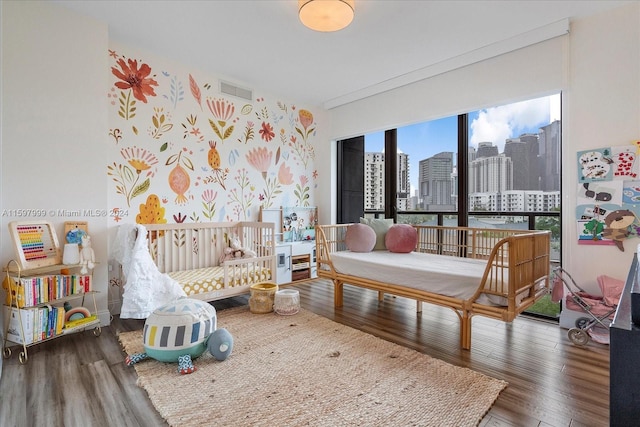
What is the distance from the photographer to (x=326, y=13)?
2.25 metres

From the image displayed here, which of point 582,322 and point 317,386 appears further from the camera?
point 582,322

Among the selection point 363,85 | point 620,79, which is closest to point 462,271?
point 620,79

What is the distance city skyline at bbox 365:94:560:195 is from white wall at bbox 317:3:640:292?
234mm

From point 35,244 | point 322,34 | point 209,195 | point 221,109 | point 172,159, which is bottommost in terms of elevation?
point 35,244

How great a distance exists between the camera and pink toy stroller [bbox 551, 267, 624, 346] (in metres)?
2.29

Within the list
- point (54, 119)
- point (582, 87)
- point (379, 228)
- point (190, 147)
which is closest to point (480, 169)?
point (582, 87)

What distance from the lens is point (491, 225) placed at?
3348 millimetres

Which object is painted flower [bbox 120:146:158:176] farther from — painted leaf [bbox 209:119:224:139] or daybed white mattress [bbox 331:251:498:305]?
daybed white mattress [bbox 331:251:498:305]

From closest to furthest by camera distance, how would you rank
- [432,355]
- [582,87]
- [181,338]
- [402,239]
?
[181,338]
[432,355]
[582,87]
[402,239]

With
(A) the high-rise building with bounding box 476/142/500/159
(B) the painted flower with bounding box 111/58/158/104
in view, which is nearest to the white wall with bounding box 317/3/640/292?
(A) the high-rise building with bounding box 476/142/500/159

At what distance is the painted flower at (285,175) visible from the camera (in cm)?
450

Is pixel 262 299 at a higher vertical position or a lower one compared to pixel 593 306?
lower

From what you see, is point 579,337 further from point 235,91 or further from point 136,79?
point 136,79

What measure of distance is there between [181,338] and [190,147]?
2283mm
